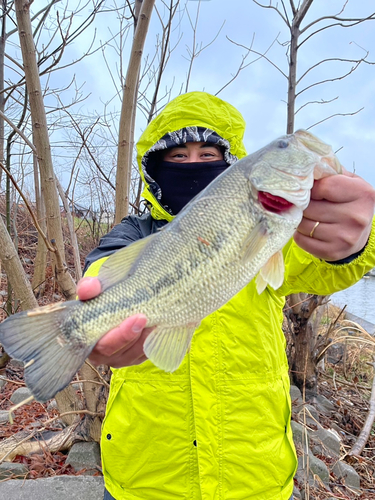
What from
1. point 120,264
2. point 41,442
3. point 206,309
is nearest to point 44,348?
point 120,264

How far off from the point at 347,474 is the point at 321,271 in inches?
118

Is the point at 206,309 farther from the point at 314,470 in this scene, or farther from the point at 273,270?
the point at 314,470

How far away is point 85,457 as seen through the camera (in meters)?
3.57

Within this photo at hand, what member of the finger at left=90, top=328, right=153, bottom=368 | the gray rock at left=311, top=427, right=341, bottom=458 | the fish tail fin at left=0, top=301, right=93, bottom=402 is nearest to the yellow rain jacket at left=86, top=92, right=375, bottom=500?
the finger at left=90, top=328, right=153, bottom=368

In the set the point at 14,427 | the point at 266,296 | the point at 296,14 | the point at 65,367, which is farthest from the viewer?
the point at 14,427

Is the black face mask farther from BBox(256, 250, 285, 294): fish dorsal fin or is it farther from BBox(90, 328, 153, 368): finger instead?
BBox(90, 328, 153, 368): finger

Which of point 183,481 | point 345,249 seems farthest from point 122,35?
point 183,481

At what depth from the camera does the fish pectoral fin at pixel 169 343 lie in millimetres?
1550

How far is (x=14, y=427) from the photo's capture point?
418 centimetres

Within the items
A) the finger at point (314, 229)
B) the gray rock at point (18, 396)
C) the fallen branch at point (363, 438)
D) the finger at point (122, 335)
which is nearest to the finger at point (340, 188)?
the finger at point (314, 229)

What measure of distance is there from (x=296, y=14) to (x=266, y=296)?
322cm

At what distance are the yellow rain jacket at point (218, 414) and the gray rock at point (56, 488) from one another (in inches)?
47.8

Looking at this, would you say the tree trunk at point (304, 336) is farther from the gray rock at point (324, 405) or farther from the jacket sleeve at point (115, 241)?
the jacket sleeve at point (115, 241)

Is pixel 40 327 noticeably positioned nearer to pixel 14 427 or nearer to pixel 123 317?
pixel 123 317
